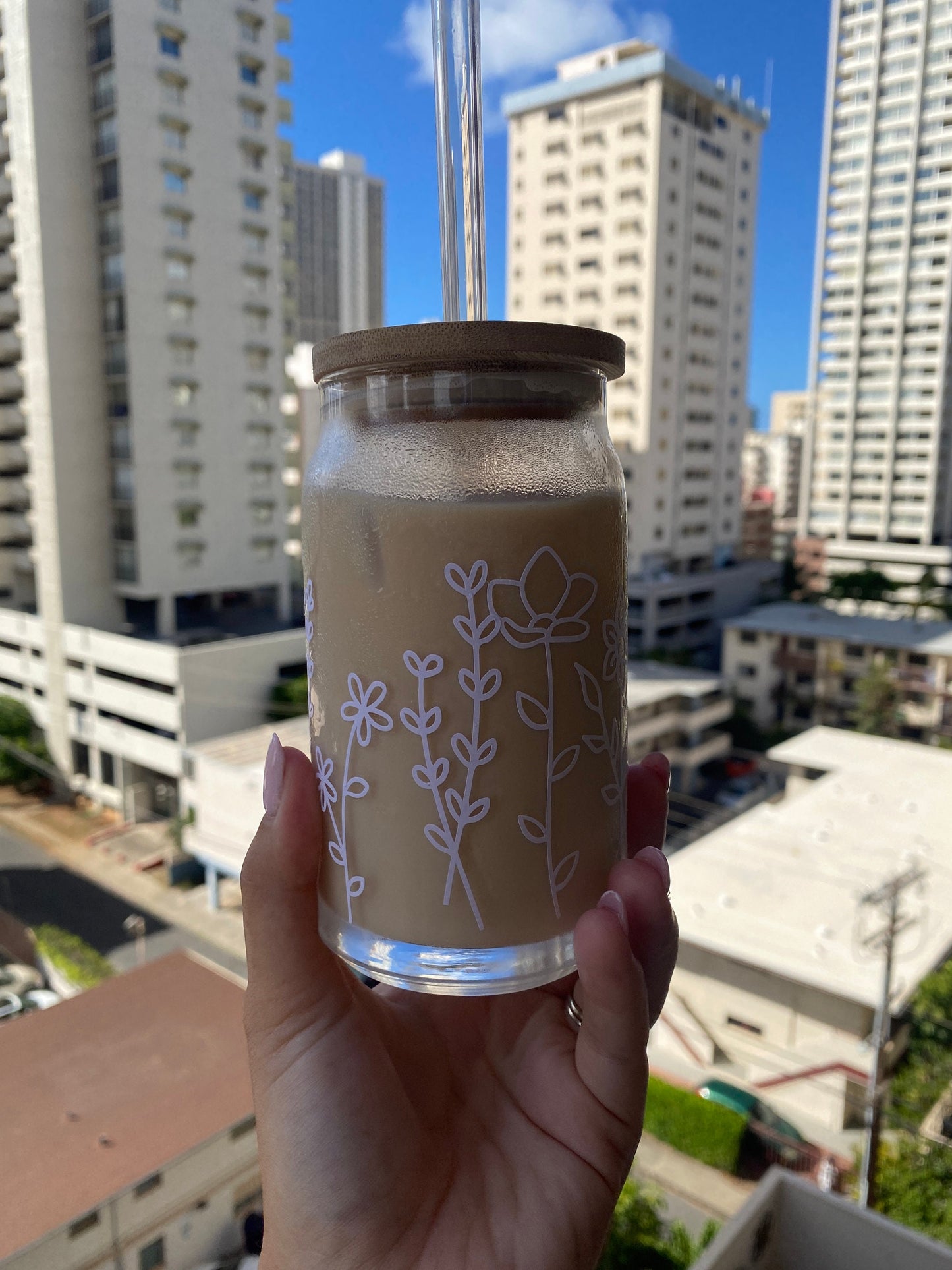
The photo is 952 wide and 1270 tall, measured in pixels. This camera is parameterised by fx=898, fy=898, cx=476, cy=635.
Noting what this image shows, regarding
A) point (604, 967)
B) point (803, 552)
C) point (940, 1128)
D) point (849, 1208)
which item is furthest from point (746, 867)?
point (803, 552)

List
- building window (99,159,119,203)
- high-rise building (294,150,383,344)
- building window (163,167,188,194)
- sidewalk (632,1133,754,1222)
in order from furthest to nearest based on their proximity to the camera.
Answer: high-rise building (294,150,383,344) < building window (163,167,188,194) < building window (99,159,119,203) < sidewalk (632,1133,754,1222)

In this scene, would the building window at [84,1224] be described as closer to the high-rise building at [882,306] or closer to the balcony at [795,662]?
the balcony at [795,662]

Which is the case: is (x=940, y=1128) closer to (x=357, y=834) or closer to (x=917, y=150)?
(x=357, y=834)

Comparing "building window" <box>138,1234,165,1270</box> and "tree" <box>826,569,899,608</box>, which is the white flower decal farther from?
"tree" <box>826,569,899,608</box>

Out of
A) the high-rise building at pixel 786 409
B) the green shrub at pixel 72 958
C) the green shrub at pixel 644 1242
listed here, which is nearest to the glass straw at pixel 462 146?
the green shrub at pixel 644 1242

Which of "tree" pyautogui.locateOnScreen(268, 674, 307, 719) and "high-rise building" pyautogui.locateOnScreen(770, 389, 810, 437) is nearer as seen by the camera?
"tree" pyautogui.locateOnScreen(268, 674, 307, 719)

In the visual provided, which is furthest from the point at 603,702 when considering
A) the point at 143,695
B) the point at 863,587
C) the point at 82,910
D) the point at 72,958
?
the point at 863,587

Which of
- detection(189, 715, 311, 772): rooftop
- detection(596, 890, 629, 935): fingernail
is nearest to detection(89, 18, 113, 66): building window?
detection(189, 715, 311, 772): rooftop
